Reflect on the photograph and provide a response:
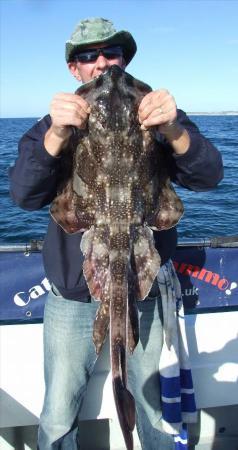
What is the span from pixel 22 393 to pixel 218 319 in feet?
6.94

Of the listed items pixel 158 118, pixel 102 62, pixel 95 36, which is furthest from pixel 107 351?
pixel 95 36

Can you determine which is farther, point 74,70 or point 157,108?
point 74,70

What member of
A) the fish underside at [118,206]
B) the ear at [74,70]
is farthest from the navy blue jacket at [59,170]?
the ear at [74,70]

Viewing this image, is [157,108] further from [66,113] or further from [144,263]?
[144,263]

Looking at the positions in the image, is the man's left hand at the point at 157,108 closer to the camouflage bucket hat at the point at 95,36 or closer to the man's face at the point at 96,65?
the man's face at the point at 96,65

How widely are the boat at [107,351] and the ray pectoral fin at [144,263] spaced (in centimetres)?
149

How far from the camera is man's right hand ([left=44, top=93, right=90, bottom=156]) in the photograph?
94.7 inches

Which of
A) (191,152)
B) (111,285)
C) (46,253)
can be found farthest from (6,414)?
(191,152)

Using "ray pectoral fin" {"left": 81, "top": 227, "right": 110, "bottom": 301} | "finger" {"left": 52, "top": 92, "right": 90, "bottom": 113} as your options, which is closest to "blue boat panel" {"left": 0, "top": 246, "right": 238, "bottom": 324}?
"ray pectoral fin" {"left": 81, "top": 227, "right": 110, "bottom": 301}

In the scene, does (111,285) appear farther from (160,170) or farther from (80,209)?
(160,170)

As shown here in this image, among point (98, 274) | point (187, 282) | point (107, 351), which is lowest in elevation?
point (107, 351)

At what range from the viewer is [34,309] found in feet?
15.0

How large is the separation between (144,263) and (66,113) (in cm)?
108

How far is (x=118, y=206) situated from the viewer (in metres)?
2.68
